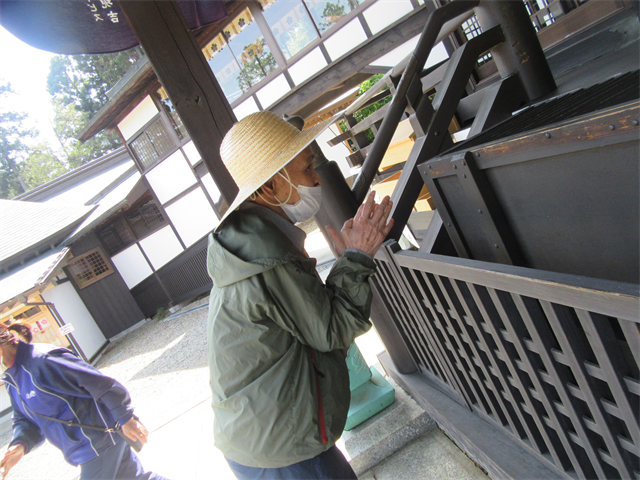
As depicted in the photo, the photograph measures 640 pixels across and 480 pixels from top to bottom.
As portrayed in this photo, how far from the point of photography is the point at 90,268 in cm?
1412

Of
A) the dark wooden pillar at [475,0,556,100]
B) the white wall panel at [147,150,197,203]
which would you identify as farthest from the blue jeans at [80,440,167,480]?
the white wall panel at [147,150,197,203]

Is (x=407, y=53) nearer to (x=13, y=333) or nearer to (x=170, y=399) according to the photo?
(x=170, y=399)

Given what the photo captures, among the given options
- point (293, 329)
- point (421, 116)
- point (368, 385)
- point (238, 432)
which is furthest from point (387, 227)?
point (368, 385)

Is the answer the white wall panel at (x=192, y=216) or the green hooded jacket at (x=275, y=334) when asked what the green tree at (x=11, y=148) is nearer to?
the white wall panel at (x=192, y=216)

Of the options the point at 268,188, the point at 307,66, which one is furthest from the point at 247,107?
the point at 268,188

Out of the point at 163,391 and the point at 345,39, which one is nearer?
the point at 163,391

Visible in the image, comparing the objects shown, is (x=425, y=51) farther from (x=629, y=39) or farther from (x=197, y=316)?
(x=197, y=316)

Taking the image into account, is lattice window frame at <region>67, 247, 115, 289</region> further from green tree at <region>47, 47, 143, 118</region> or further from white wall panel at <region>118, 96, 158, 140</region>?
green tree at <region>47, 47, 143, 118</region>

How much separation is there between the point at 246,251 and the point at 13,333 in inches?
110

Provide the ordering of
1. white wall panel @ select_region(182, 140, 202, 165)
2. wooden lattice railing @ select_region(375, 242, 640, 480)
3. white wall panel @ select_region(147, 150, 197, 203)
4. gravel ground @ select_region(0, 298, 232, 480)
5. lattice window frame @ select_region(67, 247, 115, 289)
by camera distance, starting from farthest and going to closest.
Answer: lattice window frame @ select_region(67, 247, 115, 289) < white wall panel @ select_region(147, 150, 197, 203) < white wall panel @ select_region(182, 140, 202, 165) < gravel ground @ select_region(0, 298, 232, 480) < wooden lattice railing @ select_region(375, 242, 640, 480)

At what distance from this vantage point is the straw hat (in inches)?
59.9

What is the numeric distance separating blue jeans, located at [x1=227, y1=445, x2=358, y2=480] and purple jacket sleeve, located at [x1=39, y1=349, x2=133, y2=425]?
6.22 ft

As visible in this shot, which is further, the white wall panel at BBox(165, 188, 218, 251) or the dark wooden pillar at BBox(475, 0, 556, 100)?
the white wall panel at BBox(165, 188, 218, 251)

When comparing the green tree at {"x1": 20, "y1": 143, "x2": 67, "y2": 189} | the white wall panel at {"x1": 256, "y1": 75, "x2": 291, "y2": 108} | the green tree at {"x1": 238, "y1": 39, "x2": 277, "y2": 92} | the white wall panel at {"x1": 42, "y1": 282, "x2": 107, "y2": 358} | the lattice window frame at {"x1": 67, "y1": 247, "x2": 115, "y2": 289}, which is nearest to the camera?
the white wall panel at {"x1": 256, "y1": 75, "x2": 291, "y2": 108}
